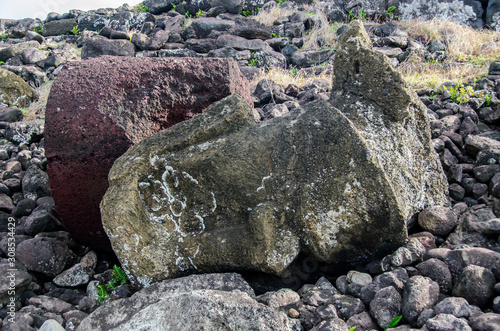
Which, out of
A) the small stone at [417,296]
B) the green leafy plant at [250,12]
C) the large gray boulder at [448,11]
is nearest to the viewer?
the small stone at [417,296]

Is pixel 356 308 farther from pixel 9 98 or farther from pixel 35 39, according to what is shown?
pixel 35 39

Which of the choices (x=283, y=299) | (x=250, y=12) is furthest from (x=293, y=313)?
(x=250, y=12)

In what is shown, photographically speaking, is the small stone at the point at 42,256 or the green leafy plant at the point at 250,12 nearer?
the small stone at the point at 42,256

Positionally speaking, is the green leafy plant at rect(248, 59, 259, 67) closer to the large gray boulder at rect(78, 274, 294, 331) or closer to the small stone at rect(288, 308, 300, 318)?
the large gray boulder at rect(78, 274, 294, 331)

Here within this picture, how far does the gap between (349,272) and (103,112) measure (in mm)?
2021

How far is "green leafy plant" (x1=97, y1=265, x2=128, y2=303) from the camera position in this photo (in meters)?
2.73

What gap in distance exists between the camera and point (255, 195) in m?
2.43

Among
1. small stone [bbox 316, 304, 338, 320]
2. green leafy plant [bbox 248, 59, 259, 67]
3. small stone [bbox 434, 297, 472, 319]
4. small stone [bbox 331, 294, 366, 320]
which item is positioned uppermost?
small stone [bbox 434, 297, 472, 319]

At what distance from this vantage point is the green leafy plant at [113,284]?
273 cm

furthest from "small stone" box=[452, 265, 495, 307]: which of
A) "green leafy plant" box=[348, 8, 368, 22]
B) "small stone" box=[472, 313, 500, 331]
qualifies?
"green leafy plant" box=[348, 8, 368, 22]

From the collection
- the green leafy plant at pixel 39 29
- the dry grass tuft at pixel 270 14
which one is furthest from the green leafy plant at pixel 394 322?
the green leafy plant at pixel 39 29

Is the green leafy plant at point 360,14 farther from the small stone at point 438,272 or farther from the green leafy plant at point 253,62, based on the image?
the small stone at point 438,272

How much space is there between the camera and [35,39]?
12.5 metres

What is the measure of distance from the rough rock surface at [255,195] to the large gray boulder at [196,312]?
8.5 inches
